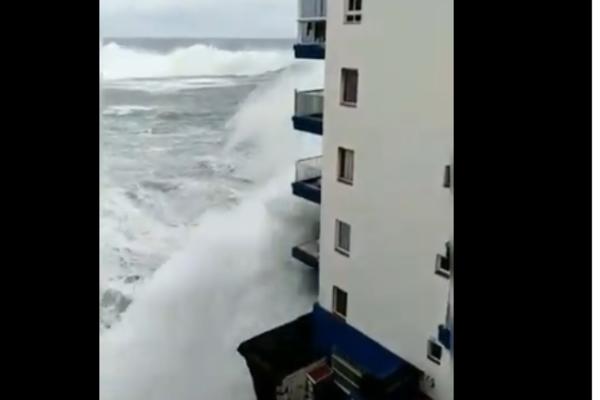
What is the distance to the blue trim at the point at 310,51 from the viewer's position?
131 centimetres

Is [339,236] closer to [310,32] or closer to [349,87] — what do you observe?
[349,87]

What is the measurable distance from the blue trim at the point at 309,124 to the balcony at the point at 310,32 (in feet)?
0.40

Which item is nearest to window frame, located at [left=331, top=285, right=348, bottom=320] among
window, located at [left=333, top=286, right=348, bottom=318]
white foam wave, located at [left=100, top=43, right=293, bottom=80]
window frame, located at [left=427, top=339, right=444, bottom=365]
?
window, located at [left=333, top=286, right=348, bottom=318]

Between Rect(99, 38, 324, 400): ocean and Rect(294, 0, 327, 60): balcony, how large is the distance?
0.02m

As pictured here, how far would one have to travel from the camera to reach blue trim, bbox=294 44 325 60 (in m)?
1.31

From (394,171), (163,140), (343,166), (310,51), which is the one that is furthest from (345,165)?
(163,140)

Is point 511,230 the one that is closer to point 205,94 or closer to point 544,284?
point 544,284

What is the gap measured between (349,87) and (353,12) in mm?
143

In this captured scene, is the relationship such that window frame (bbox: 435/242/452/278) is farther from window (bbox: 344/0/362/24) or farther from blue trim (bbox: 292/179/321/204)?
window (bbox: 344/0/362/24)

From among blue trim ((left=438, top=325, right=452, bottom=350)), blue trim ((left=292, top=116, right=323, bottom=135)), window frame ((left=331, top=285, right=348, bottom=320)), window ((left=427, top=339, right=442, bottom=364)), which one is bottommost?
window ((left=427, top=339, right=442, bottom=364))

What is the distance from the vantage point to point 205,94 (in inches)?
51.5

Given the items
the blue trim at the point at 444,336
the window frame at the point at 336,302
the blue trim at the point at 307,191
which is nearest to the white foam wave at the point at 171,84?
the blue trim at the point at 307,191
